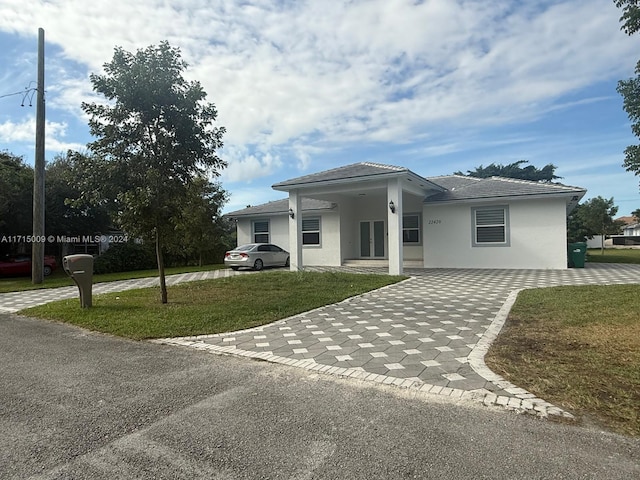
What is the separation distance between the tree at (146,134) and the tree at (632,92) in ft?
23.3

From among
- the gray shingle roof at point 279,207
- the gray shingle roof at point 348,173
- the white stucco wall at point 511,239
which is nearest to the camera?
the gray shingle roof at point 348,173

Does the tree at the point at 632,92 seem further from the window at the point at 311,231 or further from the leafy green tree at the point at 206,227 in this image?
the leafy green tree at the point at 206,227

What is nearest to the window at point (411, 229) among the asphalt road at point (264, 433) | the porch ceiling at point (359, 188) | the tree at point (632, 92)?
the porch ceiling at point (359, 188)

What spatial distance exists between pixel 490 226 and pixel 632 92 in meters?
11.2

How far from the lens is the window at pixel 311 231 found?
20.7m

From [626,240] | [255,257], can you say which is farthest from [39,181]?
[626,240]

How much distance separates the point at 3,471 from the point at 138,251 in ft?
64.7

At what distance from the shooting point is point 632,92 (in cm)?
571

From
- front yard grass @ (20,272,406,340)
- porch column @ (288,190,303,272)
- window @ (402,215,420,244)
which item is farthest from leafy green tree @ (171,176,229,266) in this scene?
window @ (402,215,420,244)

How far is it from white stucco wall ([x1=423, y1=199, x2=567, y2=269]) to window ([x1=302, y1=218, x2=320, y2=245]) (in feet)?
17.9

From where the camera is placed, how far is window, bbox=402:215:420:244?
19328 mm

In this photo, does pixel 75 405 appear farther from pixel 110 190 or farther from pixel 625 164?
pixel 625 164

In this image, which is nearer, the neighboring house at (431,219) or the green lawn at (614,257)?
the neighboring house at (431,219)

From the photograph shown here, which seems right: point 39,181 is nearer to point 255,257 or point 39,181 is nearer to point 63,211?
Answer: point 63,211
